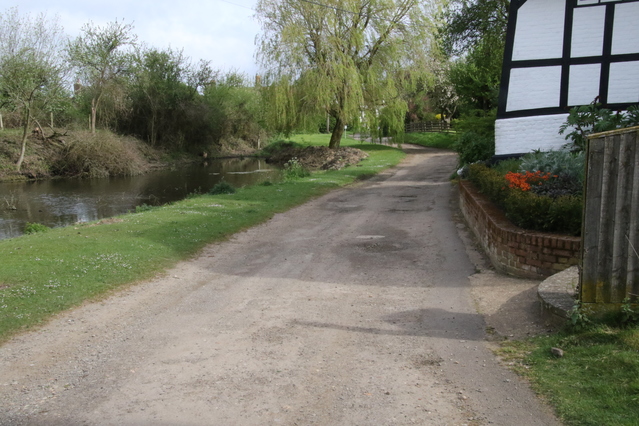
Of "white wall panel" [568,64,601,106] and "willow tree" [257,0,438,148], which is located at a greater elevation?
"willow tree" [257,0,438,148]

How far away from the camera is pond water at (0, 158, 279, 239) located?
19.4 meters

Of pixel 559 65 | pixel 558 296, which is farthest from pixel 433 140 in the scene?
pixel 558 296

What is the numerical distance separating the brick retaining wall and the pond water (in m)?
13.9

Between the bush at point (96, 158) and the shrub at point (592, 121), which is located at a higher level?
the shrub at point (592, 121)

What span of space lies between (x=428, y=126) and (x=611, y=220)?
56003 millimetres

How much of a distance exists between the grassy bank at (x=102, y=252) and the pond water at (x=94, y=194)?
236 inches

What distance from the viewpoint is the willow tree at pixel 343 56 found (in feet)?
100

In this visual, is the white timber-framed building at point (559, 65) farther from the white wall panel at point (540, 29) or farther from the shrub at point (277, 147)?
the shrub at point (277, 147)

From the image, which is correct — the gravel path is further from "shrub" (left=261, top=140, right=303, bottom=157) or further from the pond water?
"shrub" (left=261, top=140, right=303, bottom=157)

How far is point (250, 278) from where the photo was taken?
8.36 m

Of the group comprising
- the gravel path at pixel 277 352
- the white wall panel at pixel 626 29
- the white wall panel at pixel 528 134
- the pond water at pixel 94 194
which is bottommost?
the pond water at pixel 94 194

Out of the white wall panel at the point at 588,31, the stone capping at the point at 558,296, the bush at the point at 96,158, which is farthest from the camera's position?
the bush at the point at 96,158

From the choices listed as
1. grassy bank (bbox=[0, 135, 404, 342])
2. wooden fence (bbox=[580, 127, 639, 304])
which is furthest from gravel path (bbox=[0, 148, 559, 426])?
wooden fence (bbox=[580, 127, 639, 304])

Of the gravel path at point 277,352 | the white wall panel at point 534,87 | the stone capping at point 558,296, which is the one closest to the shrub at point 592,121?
the white wall panel at point 534,87
